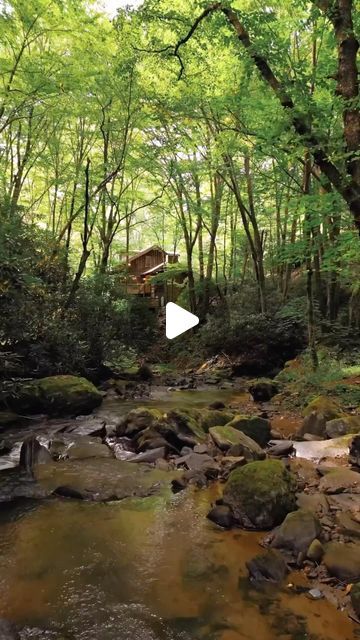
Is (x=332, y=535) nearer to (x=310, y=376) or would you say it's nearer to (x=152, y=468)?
(x=152, y=468)

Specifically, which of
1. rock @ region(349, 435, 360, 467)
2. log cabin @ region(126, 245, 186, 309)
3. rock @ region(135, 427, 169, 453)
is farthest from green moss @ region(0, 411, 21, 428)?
log cabin @ region(126, 245, 186, 309)

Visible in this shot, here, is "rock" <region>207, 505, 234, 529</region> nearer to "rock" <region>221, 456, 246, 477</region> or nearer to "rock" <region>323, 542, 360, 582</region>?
"rock" <region>323, 542, 360, 582</region>

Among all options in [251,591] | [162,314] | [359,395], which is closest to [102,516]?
[251,591]

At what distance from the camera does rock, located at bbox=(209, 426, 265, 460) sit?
22.1 ft

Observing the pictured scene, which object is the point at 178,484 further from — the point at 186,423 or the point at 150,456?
the point at 186,423

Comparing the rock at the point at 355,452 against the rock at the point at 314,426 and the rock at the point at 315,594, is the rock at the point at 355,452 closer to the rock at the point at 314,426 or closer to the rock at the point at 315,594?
the rock at the point at 314,426

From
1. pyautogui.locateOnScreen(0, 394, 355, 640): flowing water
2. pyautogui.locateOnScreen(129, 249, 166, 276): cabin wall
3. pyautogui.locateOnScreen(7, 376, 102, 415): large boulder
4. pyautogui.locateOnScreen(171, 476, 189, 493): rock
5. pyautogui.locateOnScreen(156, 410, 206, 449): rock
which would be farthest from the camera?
pyautogui.locateOnScreen(129, 249, 166, 276): cabin wall

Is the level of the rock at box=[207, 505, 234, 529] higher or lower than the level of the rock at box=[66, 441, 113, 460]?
lower

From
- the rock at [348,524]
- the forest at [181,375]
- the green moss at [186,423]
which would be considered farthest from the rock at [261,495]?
the green moss at [186,423]

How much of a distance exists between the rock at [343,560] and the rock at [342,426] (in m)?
3.55

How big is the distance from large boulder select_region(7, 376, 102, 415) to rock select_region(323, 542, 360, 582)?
6.91 m

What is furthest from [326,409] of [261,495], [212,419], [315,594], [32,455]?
[32,455]

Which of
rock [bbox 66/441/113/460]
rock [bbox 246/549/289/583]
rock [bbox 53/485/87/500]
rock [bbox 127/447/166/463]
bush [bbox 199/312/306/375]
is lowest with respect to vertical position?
rock [bbox 246/549/289/583]

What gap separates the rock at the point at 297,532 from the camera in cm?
425
